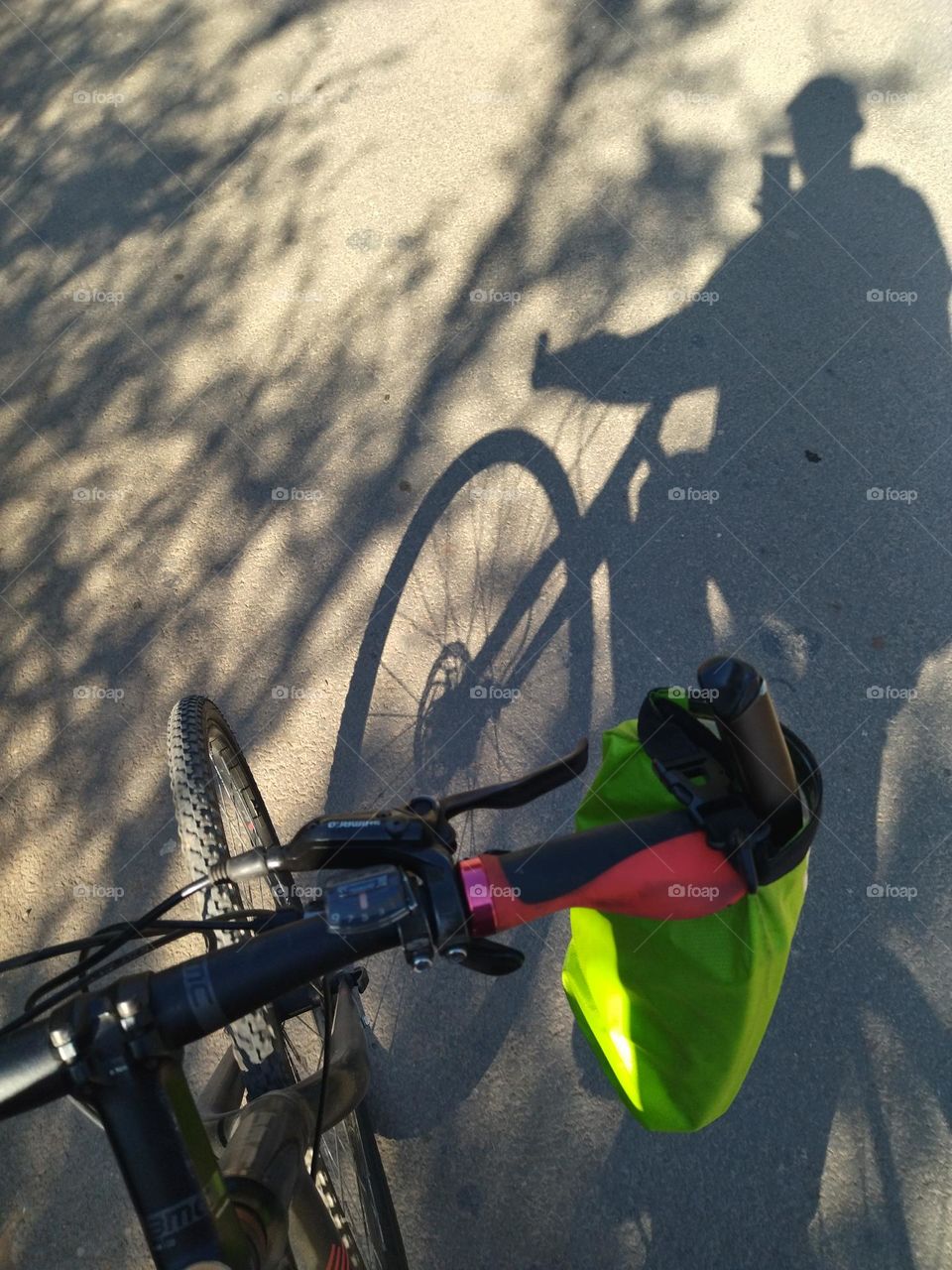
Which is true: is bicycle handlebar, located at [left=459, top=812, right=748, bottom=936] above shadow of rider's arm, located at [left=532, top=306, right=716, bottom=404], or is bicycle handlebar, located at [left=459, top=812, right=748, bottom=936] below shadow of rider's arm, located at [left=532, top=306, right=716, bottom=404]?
above

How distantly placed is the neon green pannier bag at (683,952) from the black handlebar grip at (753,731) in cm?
5

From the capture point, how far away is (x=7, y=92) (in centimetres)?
453

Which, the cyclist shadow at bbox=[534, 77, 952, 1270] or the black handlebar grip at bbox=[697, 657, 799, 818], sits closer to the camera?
the black handlebar grip at bbox=[697, 657, 799, 818]

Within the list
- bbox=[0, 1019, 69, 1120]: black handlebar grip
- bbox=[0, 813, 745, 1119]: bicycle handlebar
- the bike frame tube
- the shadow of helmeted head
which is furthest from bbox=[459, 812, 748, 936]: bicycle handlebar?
the shadow of helmeted head

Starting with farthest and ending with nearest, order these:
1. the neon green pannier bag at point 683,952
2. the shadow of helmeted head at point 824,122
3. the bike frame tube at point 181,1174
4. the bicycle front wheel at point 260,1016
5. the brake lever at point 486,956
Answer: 1. the shadow of helmeted head at point 824,122
2. the bicycle front wheel at point 260,1016
3. the neon green pannier bag at point 683,952
4. the brake lever at point 486,956
5. the bike frame tube at point 181,1174

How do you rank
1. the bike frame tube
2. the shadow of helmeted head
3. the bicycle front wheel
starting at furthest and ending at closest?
the shadow of helmeted head → the bicycle front wheel → the bike frame tube

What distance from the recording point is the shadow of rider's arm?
3.64 m

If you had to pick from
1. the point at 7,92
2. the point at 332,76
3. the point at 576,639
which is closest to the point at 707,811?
the point at 576,639

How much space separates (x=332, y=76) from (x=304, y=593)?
275 centimetres

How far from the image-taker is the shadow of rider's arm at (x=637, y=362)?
3643mm

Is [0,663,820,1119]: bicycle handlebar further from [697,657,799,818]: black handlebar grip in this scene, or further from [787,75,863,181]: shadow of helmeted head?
[787,75,863,181]: shadow of helmeted head

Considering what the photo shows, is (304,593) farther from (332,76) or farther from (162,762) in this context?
(332,76)

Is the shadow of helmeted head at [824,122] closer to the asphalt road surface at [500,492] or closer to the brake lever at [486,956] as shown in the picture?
the asphalt road surface at [500,492]

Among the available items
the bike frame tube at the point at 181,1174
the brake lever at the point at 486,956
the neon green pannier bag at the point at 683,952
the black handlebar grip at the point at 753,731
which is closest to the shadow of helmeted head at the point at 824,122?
the neon green pannier bag at the point at 683,952
